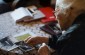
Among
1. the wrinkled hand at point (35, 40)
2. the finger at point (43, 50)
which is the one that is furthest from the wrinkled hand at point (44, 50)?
the wrinkled hand at point (35, 40)

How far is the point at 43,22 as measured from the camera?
1850 mm

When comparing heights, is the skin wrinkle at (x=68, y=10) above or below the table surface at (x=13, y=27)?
below

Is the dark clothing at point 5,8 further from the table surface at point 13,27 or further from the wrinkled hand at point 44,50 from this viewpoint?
the wrinkled hand at point 44,50

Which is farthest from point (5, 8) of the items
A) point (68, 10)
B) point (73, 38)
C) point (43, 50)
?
point (73, 38)

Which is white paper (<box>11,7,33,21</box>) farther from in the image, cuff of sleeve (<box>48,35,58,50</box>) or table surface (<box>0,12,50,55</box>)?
cuff of sleeve (<box>48,35,58,50</box>)

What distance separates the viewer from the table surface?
5.46ft

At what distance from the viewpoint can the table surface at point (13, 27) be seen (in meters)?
1.67

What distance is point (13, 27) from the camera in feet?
5.72

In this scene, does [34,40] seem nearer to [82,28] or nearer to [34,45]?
[34,45]

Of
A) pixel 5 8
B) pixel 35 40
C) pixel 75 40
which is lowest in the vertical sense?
pixel 75 40

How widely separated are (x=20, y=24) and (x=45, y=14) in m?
0.31

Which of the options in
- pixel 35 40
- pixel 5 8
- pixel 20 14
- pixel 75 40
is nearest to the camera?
pixel 75 40

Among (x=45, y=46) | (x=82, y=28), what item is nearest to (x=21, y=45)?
(x=45, y=46)

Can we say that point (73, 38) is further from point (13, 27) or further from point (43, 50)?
point (13, 27)
